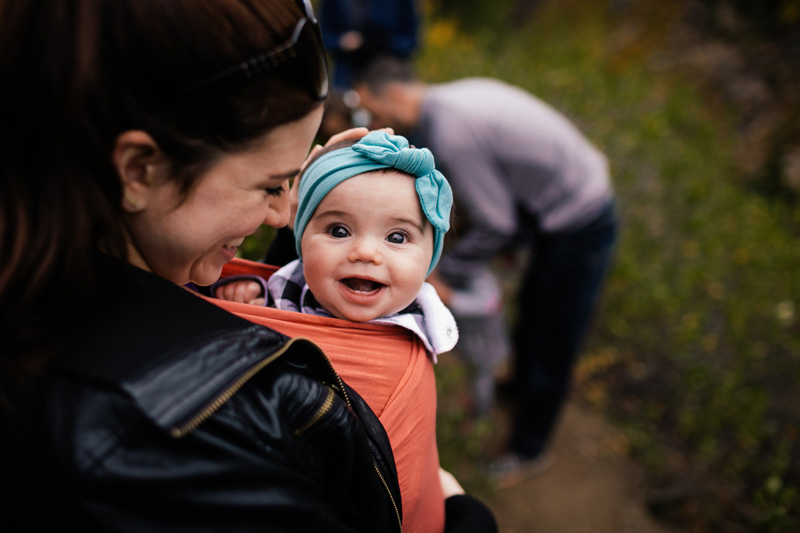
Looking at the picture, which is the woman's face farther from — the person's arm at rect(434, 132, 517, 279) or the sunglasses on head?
the person's arm at rect(434, 132, 517, 279)

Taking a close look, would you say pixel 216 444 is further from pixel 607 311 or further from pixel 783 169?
pixel 783 169

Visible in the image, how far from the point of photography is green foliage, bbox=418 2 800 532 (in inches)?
155

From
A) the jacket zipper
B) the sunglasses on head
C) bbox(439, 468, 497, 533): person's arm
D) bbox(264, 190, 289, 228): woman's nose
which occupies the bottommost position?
bbox(439, 468, 497, 533): person's arm

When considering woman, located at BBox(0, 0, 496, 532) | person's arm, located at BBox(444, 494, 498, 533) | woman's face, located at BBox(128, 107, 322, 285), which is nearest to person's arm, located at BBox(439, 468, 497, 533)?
person's arm, located at BBox(444, 494, 498, 533)

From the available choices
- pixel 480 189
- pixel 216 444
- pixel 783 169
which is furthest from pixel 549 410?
pixel 783 169

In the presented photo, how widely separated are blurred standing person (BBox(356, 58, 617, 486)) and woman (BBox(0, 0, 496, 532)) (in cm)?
194

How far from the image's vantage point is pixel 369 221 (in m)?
1.36

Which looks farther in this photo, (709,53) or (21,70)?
(709,53)

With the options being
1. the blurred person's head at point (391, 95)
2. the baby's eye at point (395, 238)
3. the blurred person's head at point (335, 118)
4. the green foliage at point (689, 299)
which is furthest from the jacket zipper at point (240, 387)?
the green foliage at point (689, 299)

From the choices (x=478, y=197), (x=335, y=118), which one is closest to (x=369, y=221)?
(x=335, y=118)

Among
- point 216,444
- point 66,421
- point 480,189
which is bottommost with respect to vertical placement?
point 480,189

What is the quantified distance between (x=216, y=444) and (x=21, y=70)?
580 millimetres

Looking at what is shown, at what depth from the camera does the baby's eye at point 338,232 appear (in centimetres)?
139

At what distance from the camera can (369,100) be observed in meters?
3.01
